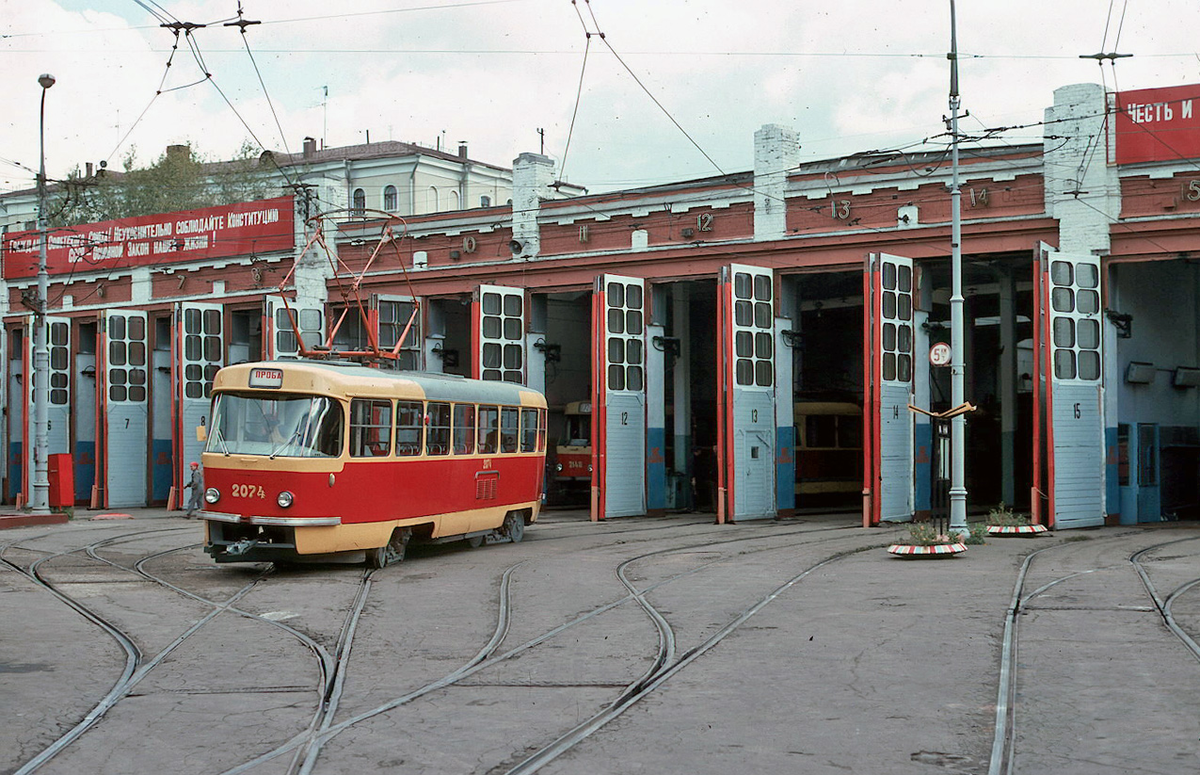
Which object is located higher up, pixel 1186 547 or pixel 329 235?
pixel 329 235

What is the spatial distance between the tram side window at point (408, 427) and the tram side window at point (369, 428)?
11.1 inches

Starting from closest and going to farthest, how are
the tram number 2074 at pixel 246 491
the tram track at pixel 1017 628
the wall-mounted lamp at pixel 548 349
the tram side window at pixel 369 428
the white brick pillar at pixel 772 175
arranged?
the tram track at pixel 1017 628
the tram number 2074 at pixel 246 491
the tram side window at pixel 369 428
the white brick pillar at pixel 772 175
the wall-mounted lamp at pixel 548 349

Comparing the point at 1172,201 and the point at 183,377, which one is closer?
the point at 1172,201

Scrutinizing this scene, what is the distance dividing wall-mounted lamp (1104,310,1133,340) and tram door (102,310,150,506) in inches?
1058

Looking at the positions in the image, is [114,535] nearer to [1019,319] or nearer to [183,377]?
[183,377]

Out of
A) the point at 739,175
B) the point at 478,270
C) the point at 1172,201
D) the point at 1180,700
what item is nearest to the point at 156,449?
the point at 478,270

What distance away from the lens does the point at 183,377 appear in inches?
1438

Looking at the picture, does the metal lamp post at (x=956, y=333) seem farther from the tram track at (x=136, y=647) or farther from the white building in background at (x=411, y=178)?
the white building in background at (x=411, y=178)

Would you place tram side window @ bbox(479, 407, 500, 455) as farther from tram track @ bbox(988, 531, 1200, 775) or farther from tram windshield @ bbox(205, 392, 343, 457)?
tram track @ bbox(988, 531, 1200, 775)

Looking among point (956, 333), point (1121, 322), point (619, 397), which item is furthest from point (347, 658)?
point (1121, 322)

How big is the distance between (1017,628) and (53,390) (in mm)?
35426

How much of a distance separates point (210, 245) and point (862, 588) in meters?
29.1

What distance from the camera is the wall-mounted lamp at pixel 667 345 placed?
103 feet

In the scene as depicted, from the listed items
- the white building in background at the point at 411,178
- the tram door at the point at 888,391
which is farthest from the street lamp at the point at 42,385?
the white building in background at the point at 411,178
